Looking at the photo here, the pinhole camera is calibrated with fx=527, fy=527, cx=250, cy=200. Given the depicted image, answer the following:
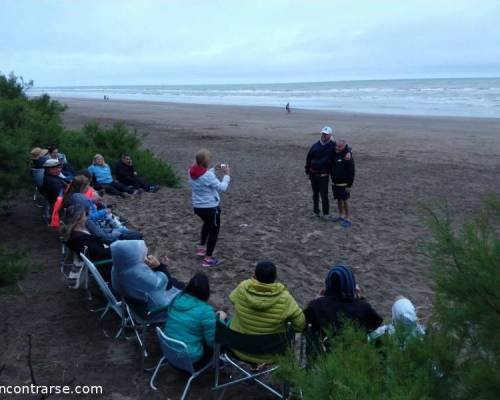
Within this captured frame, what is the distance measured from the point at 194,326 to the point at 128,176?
24.4ft

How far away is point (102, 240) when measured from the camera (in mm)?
5988

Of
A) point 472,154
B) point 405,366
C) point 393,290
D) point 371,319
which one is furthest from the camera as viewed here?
point 472,154

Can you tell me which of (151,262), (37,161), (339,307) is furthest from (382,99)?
(339,307)

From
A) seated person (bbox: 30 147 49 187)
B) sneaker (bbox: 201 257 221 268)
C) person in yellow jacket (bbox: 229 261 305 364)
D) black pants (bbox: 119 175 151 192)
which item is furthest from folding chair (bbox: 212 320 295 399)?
black pants (bbox: 119 175 151 192)

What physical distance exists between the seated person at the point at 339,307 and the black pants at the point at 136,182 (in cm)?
767

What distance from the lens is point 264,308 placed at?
4.10 meters

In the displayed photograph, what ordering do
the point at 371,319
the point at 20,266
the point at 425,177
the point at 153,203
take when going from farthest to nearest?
the point at 425,177 < the point at 153,203 < the point at 20,266 < the point at 371,319

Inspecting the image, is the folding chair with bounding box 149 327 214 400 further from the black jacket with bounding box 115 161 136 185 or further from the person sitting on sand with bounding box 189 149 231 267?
the black jacket with bounding box 115 161 136 185

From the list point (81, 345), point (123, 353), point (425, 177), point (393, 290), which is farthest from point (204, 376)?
point (425, 177)

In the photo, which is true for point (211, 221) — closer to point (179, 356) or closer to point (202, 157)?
point (202, 157)

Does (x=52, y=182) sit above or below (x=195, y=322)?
above

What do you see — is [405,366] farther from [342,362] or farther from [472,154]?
[472,154]

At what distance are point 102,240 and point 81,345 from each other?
151 cm

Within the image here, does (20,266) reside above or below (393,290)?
above
